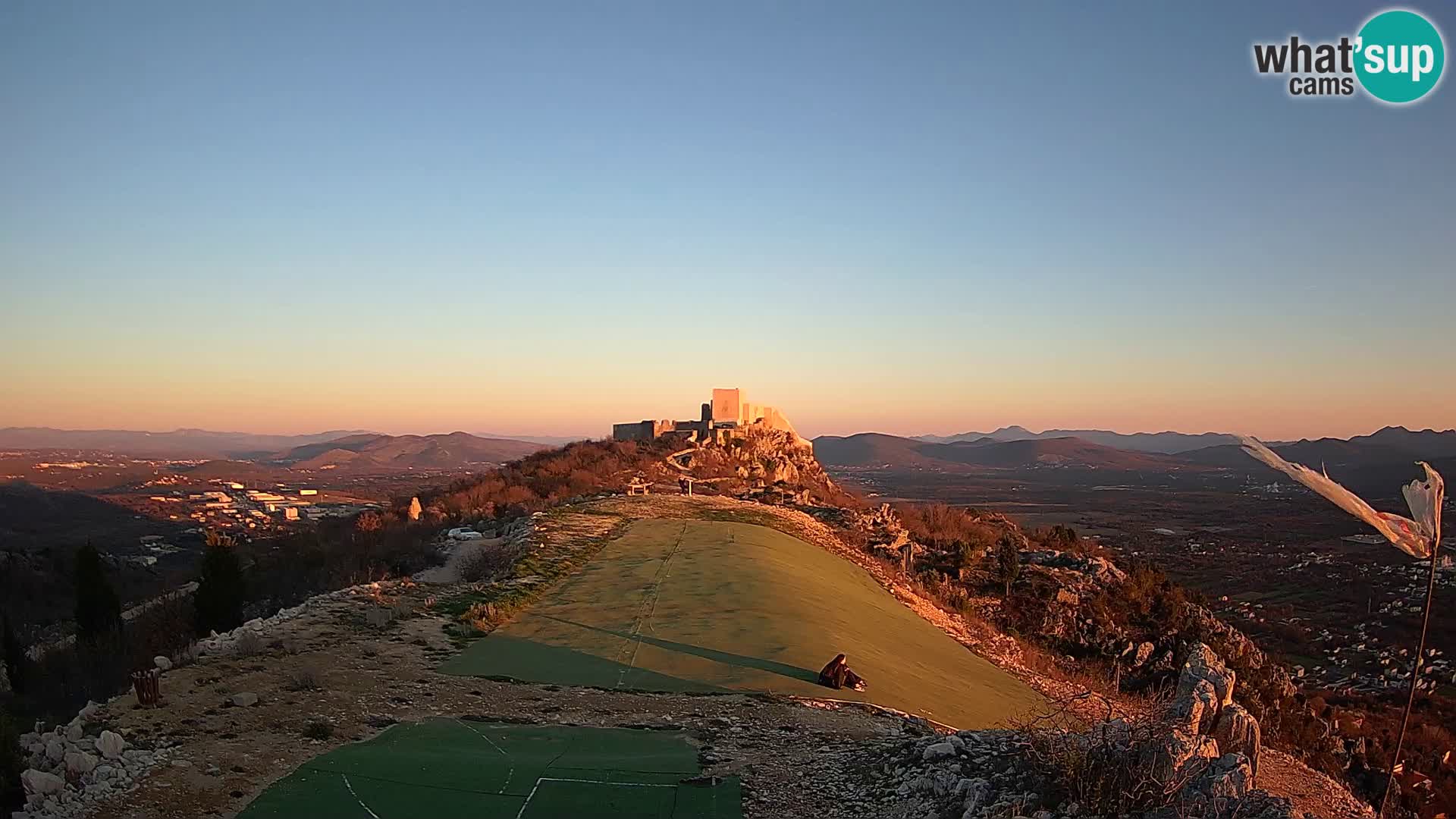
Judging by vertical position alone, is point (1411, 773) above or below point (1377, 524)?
below

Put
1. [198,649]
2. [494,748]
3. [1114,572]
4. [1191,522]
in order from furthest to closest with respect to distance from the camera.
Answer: [1191,522], [1114,572], [198,649], [494,748]

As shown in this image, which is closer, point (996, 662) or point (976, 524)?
point (996, 662)

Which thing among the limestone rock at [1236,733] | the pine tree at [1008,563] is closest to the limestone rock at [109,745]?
the limestone rock at [1236,733]

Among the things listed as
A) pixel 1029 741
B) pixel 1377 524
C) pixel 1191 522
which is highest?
pixel 1377 524

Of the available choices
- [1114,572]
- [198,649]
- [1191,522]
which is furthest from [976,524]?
[1191,522]

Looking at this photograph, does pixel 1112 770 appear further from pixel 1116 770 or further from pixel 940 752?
pixel 940 752

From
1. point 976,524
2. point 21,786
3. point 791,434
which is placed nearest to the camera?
point 21,786

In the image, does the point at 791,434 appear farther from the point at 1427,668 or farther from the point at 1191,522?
the point at 1191,522
